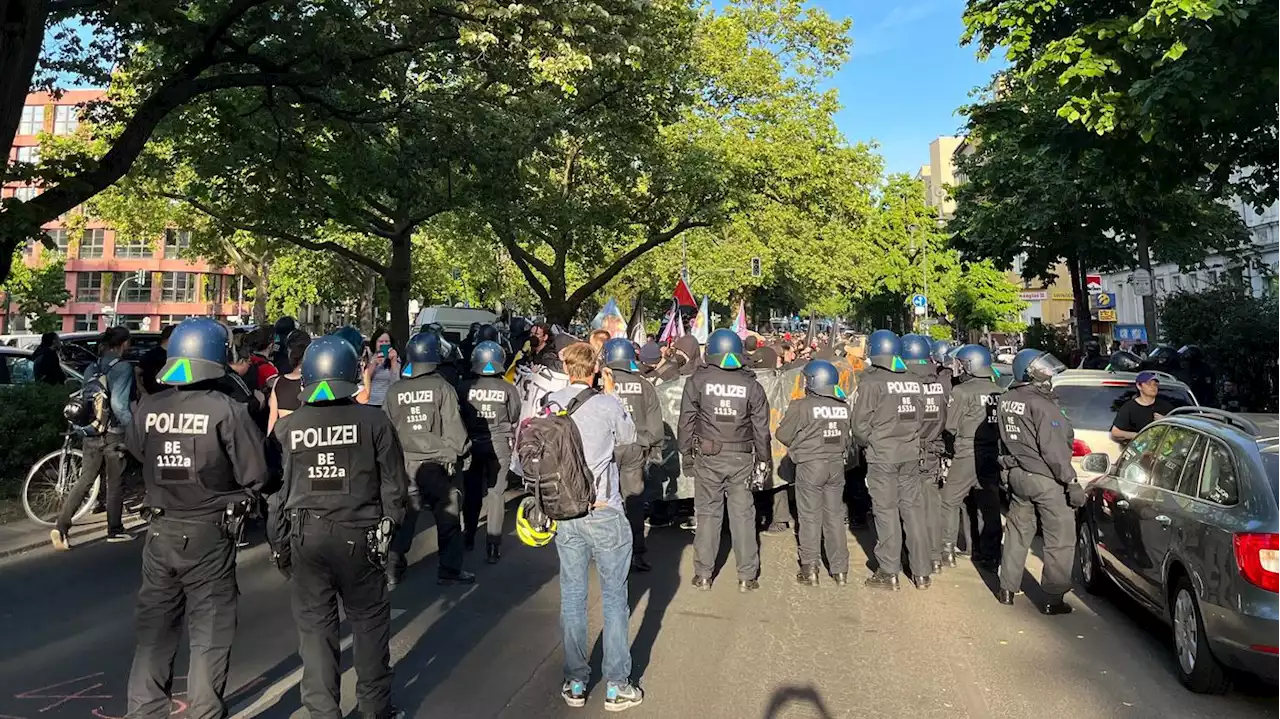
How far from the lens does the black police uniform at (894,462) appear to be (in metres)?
7.01

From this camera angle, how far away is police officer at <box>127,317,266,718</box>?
3977mm

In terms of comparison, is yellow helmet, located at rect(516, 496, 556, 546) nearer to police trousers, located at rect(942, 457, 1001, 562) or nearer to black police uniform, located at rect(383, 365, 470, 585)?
black police uniform, located at rect(383, 365, 470, 585)

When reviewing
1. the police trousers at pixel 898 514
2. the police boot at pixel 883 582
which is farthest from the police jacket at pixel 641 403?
the police boot at pixel 883 582

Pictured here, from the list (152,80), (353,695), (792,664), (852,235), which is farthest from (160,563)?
(852,235)

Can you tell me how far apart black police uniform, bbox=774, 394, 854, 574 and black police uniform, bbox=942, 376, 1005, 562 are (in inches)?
46.8

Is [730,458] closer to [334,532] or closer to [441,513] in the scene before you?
[441,513]

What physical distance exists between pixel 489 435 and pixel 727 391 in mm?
2130

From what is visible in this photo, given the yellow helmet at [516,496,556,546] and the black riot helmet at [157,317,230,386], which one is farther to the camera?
the yellow helmet at [516,496,556,546]

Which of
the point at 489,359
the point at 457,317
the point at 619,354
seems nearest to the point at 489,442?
the point at 489,359

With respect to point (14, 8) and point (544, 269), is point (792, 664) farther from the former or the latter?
point (544, 269)

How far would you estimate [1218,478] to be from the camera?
4.91m

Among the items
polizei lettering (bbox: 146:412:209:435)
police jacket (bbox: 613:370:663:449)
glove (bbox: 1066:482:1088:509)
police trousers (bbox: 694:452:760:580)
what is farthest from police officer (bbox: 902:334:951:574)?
polizei lettering (bbox: 146:412:209:435)

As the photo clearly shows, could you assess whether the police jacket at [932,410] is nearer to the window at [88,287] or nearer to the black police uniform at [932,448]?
the black police uniform at [932,448]

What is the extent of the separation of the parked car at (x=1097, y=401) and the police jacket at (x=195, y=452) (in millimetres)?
7249
